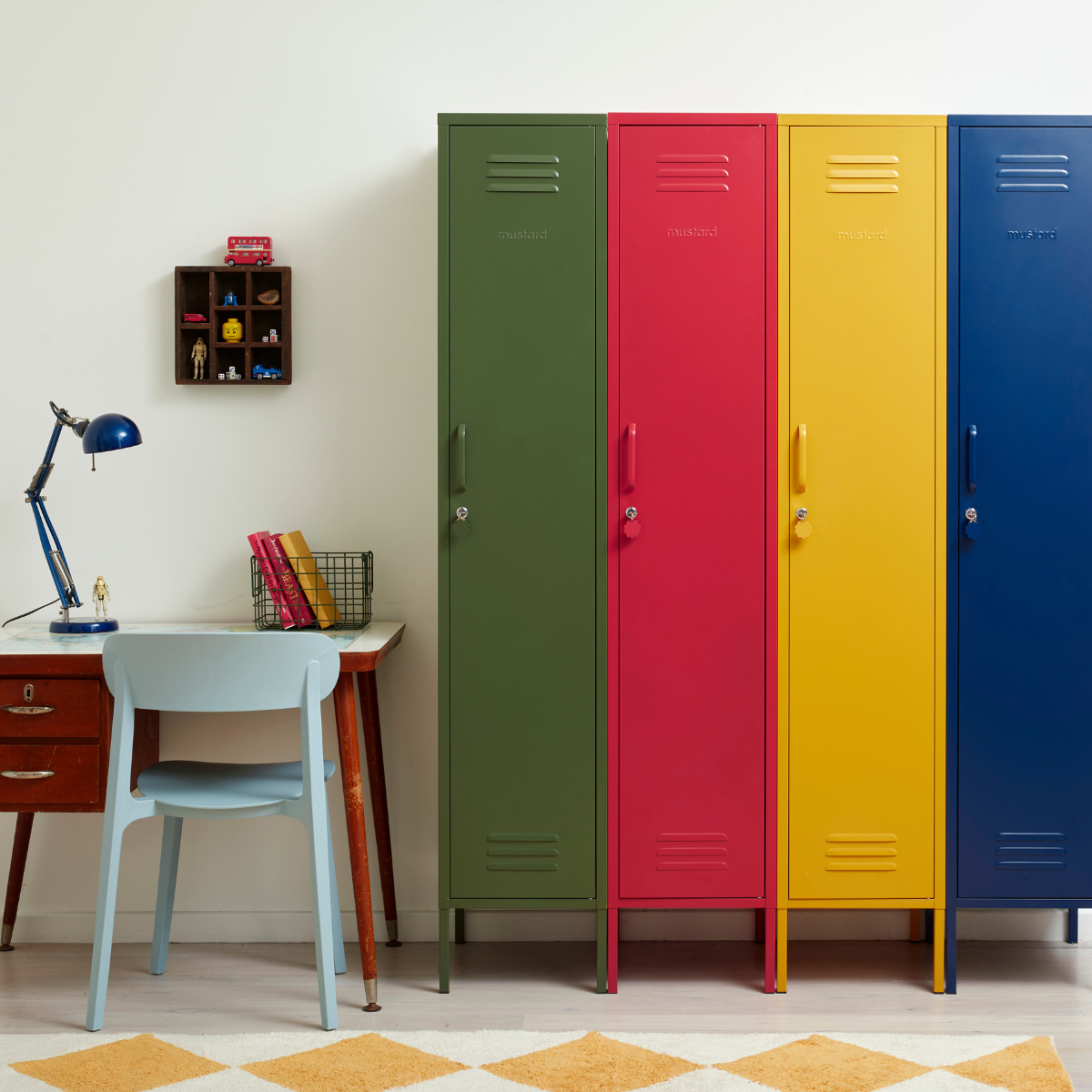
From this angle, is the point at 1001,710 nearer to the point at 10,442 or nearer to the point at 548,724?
the point at 548,724

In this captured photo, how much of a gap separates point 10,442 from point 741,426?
6.37ft

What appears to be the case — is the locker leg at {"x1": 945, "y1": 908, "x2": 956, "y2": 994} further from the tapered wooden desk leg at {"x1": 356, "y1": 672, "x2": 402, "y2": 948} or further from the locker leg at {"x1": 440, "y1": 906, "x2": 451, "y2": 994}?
the tapered wooden desk leg at {"x1": 356, "y1": 672, "x2": 402, "y2": 948}

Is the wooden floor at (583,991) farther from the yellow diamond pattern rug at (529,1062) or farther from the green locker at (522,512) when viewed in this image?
the green locker at (522,512)

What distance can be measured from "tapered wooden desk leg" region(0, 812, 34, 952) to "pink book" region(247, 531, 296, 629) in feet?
2.82

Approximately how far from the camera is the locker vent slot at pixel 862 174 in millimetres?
2113

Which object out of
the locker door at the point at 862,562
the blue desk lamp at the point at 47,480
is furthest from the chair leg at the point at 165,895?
the locker door at the point at 862,562

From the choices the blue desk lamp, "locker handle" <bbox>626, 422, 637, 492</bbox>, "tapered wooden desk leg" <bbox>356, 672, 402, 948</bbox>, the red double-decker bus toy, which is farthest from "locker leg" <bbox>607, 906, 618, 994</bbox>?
the red double-decker bus toy

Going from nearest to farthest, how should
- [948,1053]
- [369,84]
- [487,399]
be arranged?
[948,1053], [487,399], [369,84]

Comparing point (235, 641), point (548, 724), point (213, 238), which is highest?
point (213, 238)

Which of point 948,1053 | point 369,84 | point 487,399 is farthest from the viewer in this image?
point 369,84

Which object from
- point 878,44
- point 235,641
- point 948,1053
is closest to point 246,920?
point 235,641

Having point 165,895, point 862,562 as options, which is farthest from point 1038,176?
point 165,895

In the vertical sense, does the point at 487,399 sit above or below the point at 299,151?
below

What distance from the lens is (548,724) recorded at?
214 cm
